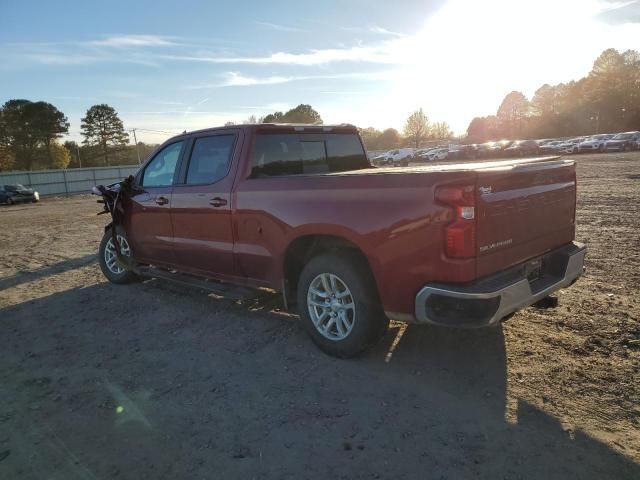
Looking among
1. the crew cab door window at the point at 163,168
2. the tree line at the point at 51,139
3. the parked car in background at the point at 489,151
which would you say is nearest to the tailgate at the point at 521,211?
the crew cab door window at the point at 163,168

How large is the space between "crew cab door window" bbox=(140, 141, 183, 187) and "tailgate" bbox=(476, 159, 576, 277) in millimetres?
3555

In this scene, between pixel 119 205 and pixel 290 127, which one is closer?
pixel 290 127

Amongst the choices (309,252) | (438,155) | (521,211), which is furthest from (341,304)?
(438,155)

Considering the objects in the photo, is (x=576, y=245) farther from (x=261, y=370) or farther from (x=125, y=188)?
(x=125, y=188)

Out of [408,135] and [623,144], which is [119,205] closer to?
[623,144]

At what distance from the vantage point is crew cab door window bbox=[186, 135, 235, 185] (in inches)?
187

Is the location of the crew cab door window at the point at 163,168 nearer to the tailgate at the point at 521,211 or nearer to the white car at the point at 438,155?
the tailgate at the point at 521,211

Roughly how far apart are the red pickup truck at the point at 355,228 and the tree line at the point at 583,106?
3103 inches

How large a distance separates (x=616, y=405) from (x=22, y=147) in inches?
2984

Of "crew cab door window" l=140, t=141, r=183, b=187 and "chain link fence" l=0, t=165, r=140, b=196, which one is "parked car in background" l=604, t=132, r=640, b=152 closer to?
"chain link fence" l=0, t=165, r=140, b=196

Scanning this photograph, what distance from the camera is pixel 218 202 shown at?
15.3 ft

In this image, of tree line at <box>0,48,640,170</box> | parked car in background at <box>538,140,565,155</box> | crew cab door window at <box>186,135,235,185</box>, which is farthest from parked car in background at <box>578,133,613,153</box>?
crew cab door window at <box>186,135,235,185</box>

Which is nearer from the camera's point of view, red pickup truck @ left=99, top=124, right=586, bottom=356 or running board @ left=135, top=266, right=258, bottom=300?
red pickup truck @ left=99, top=124, right=586, bottom=356

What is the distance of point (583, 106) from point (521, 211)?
85156 mm
